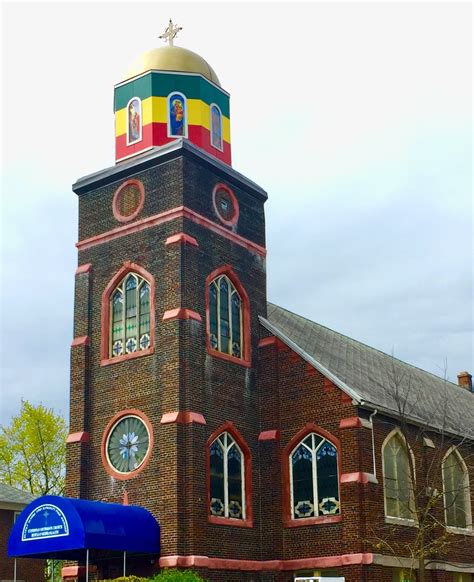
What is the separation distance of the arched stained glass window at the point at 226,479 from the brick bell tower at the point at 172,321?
5 centimetres

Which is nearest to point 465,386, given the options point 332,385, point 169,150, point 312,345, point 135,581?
point 312,345

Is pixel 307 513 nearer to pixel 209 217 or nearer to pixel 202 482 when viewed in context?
pixel 202 482

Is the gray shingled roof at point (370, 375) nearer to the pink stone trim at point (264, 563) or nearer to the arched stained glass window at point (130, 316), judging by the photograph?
the arched stained glass window at point (130, 316)

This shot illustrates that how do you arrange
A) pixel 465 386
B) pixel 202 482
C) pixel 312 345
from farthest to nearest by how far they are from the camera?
pixel 465 386 → pixel 312 345 → pixel 202 482

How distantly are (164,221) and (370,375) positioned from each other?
9.66 metres

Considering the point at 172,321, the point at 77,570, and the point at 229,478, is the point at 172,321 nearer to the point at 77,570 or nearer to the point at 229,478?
the point at 229,478

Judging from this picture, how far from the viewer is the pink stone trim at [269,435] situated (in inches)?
Result: 1169

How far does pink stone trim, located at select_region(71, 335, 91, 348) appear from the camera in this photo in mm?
30375

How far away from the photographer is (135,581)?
2453cm

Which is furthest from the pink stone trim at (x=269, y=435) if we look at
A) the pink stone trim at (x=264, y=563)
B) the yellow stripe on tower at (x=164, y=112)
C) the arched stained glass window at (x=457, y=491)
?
the yellow stripe on tower at (x=164, y=112)

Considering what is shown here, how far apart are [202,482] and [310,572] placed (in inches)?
166

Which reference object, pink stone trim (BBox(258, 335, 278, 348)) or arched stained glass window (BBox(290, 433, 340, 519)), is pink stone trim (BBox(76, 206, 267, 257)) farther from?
arched stained glass window (BBox(290, 433, 340, 519))

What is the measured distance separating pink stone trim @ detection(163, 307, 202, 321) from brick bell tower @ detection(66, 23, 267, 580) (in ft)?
0.13

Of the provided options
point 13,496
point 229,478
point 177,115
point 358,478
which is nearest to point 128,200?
point 177,115
